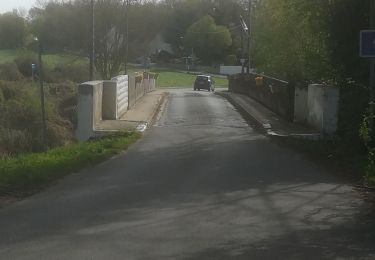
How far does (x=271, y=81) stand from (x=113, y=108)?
8935 millimetres

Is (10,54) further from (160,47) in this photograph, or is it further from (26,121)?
(160,47)

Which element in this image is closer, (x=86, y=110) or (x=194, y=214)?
(x=194, y=214)

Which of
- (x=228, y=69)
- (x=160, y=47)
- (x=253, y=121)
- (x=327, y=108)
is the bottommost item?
(x=253, y=121)

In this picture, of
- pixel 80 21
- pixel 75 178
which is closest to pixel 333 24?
pixel 75 178

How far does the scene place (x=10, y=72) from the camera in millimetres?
54000

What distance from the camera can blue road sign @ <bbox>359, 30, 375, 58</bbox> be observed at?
38.8 feet

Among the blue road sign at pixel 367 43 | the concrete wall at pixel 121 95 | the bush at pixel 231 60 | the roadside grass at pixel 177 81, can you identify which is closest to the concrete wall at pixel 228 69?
the bush at pixel 231 60

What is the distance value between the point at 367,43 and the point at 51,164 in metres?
6.51

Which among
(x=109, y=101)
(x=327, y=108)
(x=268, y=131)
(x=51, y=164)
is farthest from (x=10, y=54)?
(x=51, y=164)

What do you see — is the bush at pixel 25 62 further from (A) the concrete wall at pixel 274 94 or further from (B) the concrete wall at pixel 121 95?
(B) the concrete wall at pixel 121 95

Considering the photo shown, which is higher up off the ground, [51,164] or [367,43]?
[367,43]

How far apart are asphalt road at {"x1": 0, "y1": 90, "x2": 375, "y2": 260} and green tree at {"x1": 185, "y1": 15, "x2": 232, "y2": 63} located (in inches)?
3267

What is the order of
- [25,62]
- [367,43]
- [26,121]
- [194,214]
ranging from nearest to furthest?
[194,214], [367,43], [26,121], [25,62]

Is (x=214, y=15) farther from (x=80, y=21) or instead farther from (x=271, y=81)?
(x=271, y=81)
